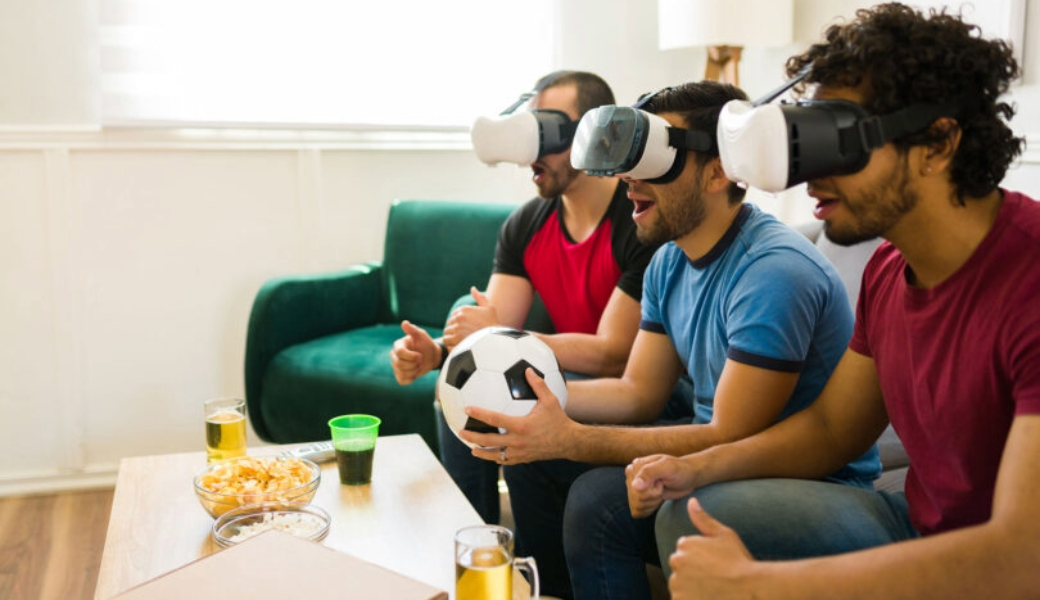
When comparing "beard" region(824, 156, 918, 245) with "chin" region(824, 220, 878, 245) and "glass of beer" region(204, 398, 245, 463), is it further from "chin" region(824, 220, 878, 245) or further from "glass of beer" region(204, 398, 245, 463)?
"glass of beer" region(204, 398, 245, 463)

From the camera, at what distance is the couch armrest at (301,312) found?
2.74 meters

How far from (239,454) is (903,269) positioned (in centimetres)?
116

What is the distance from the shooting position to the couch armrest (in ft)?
8.98

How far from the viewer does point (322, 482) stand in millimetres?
1670

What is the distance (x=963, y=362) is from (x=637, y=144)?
649 millimetres

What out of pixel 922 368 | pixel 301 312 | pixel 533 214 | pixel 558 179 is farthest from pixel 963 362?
pixel 301 312

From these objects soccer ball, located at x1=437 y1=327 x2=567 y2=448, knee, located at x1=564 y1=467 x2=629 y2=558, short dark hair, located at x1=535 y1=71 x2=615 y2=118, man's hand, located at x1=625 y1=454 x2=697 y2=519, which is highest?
short dark hair, located at x1=535 y1=71 x2=615 y2=118

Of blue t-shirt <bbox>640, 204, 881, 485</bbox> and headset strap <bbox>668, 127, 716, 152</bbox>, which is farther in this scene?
headset strap <bbox>668, 127, 716, 152</bbox>

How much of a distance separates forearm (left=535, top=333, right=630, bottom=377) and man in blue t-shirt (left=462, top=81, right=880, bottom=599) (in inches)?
11.5

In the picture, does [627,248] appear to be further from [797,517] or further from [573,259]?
[797,517]

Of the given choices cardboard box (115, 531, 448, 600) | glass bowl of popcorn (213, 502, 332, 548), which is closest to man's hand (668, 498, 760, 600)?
cardboard box (115, 531, 448, 600)

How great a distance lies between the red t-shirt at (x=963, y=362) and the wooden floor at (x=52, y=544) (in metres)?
1.83

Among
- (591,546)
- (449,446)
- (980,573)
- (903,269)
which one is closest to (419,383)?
(449,446)

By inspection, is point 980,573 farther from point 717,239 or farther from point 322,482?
point 322,482
